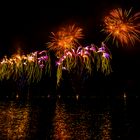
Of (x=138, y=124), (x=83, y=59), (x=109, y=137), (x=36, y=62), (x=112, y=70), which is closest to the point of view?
(x=109, y=137)

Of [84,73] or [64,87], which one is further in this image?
[64,87]

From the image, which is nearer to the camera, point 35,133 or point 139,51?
point 35,133

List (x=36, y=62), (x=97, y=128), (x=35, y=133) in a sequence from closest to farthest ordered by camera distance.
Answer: (x=35, y=133) → (x=97, y=128) → (x=36, y=62)

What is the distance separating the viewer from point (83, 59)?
38.2 metres

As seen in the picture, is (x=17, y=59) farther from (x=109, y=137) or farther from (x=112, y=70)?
(x=109, y=137)

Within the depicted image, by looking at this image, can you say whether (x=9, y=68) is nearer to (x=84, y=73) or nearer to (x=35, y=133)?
(x=84, y=73)

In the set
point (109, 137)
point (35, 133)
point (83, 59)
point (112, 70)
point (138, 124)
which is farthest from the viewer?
point (112, 70)

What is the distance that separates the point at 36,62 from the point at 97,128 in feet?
106

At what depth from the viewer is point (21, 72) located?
54.7 meters

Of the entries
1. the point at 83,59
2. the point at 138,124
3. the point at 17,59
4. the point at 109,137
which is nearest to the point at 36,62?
the point at 17,59

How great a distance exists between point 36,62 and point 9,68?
7393mm

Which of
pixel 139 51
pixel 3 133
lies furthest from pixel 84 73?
pixel 3 133

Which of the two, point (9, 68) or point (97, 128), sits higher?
point (9, 68)

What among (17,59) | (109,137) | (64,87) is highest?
(17,59)
